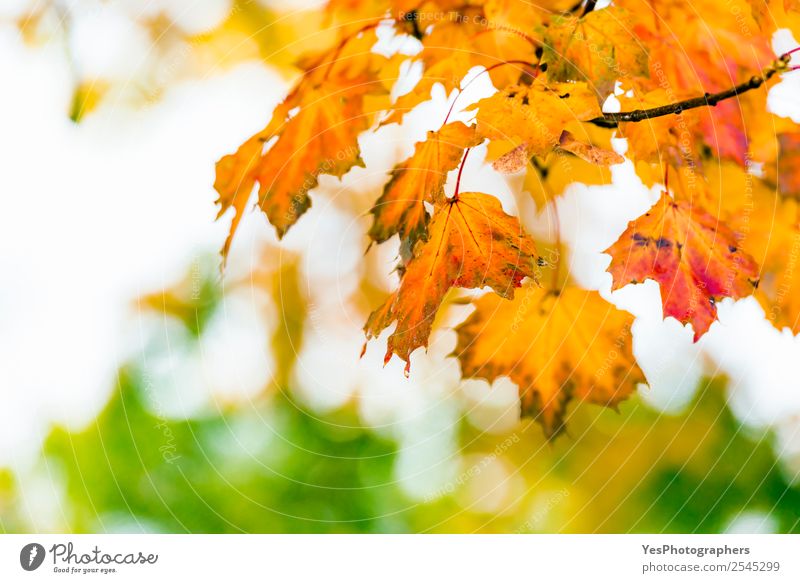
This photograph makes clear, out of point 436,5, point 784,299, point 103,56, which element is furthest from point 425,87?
point 784,299

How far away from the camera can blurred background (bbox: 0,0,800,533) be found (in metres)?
0.70

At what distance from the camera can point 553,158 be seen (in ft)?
2.27

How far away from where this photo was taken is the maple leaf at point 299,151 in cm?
67

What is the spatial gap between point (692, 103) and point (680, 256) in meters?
0.16

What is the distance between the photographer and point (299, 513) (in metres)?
0.72

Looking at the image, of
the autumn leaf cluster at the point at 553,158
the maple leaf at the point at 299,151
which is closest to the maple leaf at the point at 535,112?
the autumn leaf cluster at the point at 553,158

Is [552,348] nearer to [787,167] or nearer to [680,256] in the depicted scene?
[680,256]

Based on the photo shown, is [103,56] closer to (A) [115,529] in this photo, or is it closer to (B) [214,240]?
(B) [214,240]

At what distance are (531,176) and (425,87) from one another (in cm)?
15
